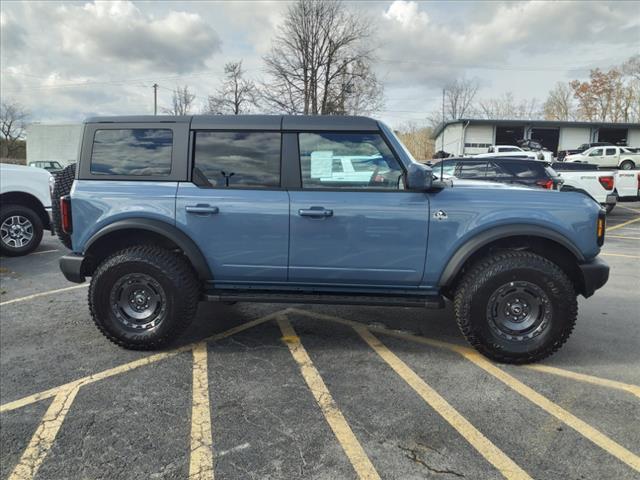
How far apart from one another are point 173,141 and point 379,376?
2528mm

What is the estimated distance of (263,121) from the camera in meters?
3.80

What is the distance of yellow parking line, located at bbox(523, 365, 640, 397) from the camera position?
10.8 ft

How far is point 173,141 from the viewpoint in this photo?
3797mm

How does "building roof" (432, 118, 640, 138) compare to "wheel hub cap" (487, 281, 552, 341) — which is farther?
"building roof" (432, 118, 640, 138)

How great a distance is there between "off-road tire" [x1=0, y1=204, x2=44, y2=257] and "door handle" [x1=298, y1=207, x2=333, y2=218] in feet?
19.9

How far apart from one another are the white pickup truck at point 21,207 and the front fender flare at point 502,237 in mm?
6692

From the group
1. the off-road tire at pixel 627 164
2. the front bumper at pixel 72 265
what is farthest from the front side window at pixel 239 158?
the off-road tire at pixel 627 164

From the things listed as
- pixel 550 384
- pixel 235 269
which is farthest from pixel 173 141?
pixel 550 384

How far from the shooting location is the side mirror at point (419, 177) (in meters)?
3.43

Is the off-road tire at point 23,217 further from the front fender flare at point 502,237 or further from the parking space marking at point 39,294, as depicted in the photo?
the front fender flare at point 502,237

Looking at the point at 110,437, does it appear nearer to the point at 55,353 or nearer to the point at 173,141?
the point at 55,353

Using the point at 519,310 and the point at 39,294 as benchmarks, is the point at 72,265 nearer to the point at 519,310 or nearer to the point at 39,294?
the point at 39,294

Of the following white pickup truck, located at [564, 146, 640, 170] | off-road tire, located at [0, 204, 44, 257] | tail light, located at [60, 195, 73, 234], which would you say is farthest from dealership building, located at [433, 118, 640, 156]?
tail light, located at [60, 195, 73, 234]

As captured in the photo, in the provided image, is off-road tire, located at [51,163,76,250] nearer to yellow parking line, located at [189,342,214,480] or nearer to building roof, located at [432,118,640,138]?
yellow parking line, located at [189,342,214,480]
